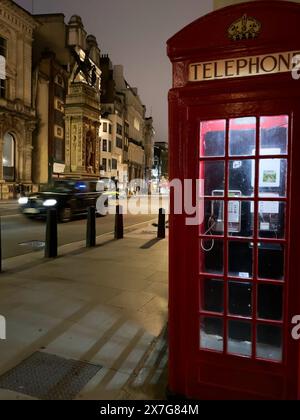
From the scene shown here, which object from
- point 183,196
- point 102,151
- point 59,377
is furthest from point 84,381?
point 102,151

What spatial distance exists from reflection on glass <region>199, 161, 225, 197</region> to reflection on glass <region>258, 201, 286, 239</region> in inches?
13.6

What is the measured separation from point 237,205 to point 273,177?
1.12 ft

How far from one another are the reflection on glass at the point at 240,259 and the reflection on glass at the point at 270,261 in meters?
0.08

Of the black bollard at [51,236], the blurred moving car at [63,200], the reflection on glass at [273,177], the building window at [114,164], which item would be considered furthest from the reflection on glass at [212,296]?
the building window at [114,164]

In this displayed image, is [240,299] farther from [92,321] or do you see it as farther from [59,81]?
[59,81]

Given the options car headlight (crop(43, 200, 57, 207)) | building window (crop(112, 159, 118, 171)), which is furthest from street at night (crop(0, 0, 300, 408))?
building window (crop(112, 159, 118, 171))

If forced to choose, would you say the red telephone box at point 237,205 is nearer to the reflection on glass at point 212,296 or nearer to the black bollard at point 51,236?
the reflection on glass at point 212,296

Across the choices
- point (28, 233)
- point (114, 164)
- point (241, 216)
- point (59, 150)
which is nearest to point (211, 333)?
point (241, 216)

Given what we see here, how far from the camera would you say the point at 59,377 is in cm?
338

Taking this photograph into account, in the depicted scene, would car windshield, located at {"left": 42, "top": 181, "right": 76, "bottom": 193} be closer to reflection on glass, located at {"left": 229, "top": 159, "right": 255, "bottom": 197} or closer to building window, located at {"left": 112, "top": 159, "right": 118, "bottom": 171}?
reflection on glass, located at {"left": 229, "top": 159, "right": 255, "bottom": 197}

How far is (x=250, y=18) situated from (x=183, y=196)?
4.46 ft

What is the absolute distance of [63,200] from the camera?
53.8 ft

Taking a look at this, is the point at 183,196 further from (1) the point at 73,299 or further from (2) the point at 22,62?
(2) the point at 22,62

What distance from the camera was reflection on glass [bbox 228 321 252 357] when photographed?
2.97 meters
